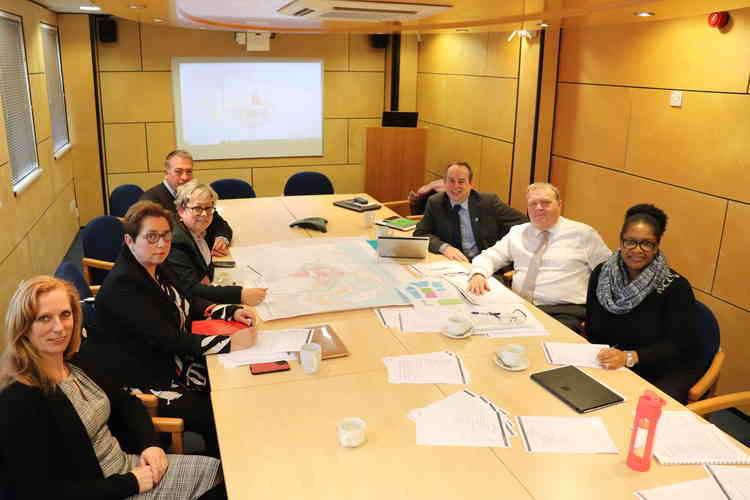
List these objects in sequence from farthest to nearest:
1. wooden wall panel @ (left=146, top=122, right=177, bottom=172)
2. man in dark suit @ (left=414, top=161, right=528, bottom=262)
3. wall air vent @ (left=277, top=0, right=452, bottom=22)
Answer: wooden wall panel @ (left=146, top=122, right=177, bottom=172)
man in dark suit @ (left=414, top=161, right=528, bottom=262)
wall air vent @ (left=277, top=0, right=452, bottom=22)

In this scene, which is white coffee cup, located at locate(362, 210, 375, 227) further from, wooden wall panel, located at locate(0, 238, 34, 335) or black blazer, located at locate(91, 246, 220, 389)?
wooden wall panel, located at locate(0, 238, 34, 335)

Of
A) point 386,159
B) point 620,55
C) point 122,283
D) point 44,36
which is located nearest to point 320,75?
point 386,159

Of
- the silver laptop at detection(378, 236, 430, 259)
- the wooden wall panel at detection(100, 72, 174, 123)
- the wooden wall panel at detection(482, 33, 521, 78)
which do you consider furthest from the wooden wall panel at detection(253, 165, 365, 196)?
the silver laptop at detection(378, 236, 430, 259)

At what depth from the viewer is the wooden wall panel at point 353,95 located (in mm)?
9086

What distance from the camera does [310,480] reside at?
1.89 meters

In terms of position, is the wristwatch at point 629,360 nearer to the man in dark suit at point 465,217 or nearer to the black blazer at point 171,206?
the man in dark suit at point 465,217

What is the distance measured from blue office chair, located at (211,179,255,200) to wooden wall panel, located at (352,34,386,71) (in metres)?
3.50

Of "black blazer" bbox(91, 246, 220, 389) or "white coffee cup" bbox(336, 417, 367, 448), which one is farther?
"black blazer" bbox(91, 246, 220, 389)

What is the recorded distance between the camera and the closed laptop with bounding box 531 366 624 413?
7.70 feet

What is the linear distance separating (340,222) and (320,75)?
4.45 m

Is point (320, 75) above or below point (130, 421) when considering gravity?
above

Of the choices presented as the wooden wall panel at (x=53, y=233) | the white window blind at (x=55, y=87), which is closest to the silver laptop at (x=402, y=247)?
the wooden wall panel at (x=53, y=233)

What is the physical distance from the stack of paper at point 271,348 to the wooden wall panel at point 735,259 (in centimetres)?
300

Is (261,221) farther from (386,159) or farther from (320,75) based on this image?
(320,75)
